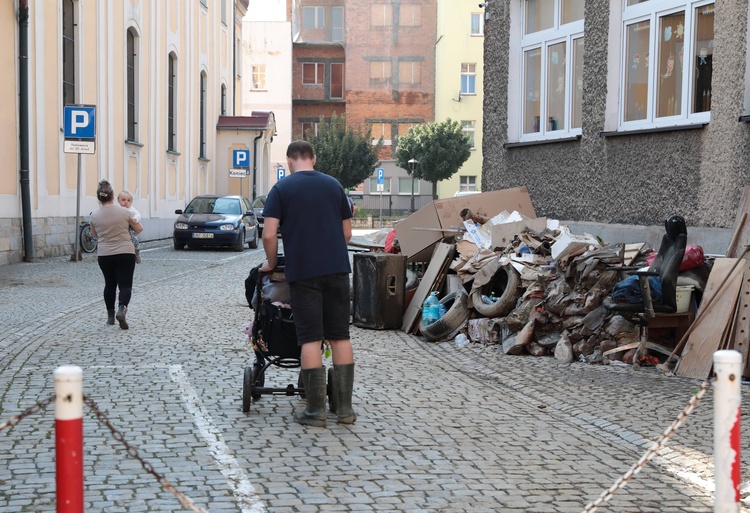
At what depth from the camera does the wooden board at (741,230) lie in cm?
927

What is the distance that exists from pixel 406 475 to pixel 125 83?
984 inches

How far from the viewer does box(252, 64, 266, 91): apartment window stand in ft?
230

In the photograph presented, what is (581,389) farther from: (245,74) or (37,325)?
(245,74)

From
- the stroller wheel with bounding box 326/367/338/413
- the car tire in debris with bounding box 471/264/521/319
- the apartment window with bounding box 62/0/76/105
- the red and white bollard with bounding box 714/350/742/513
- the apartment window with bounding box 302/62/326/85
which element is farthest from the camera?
the apartment window with bounding box 302/62/326/85

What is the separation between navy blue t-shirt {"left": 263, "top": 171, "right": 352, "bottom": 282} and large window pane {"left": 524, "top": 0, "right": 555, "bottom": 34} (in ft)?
30.3

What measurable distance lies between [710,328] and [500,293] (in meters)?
3.15

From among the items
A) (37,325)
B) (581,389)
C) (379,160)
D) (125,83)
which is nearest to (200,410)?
(581,389)

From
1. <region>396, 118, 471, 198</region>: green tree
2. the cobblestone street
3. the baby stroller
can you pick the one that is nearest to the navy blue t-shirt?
the baby stroller

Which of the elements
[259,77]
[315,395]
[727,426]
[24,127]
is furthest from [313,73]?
[727,426]

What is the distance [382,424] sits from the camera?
257 inches

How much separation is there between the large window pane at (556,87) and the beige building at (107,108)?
10.2 m

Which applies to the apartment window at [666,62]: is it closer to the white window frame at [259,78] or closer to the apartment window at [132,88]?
the apartment window at [132,88]

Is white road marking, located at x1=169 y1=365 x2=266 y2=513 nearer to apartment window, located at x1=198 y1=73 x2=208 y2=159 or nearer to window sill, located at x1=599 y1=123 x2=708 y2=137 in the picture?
window sill, located at x1=599 y1=123 x2=708 y2=137

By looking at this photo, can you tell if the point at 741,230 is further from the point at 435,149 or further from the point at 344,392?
the point at 435,149
